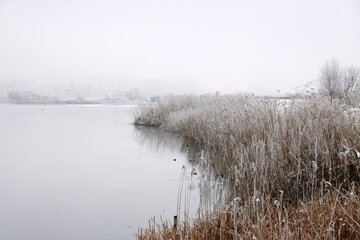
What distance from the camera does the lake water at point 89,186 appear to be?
5.60 metres

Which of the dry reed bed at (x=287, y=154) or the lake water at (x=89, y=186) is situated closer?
the dry reed bed at (x=287, y=154)

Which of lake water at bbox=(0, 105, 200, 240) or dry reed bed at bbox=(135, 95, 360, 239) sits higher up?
dry reed bed at bbox=(135, 95, 360, 239)

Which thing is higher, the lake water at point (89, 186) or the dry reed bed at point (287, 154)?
the dry reed bed at point (287, 154)

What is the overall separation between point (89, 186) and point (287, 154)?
404 cm

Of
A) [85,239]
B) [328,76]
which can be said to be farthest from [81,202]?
[328,76]

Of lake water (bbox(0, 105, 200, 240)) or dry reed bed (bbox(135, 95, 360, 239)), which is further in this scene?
lake water (bbox(0, 105, 200, 240))

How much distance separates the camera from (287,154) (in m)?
6.04

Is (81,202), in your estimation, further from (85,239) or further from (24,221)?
(85,239)

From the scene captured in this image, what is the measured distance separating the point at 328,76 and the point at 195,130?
71.3ft

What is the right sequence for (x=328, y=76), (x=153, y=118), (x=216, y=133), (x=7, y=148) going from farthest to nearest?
(x=328, y=76)
(x=153, y=118)
(x=7, y=148)
(x=216, y=133)

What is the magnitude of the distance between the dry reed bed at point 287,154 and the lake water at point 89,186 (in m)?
0.89

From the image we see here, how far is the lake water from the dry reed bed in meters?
0.89

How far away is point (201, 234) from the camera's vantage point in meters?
3.94

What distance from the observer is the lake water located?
5.60 meters
